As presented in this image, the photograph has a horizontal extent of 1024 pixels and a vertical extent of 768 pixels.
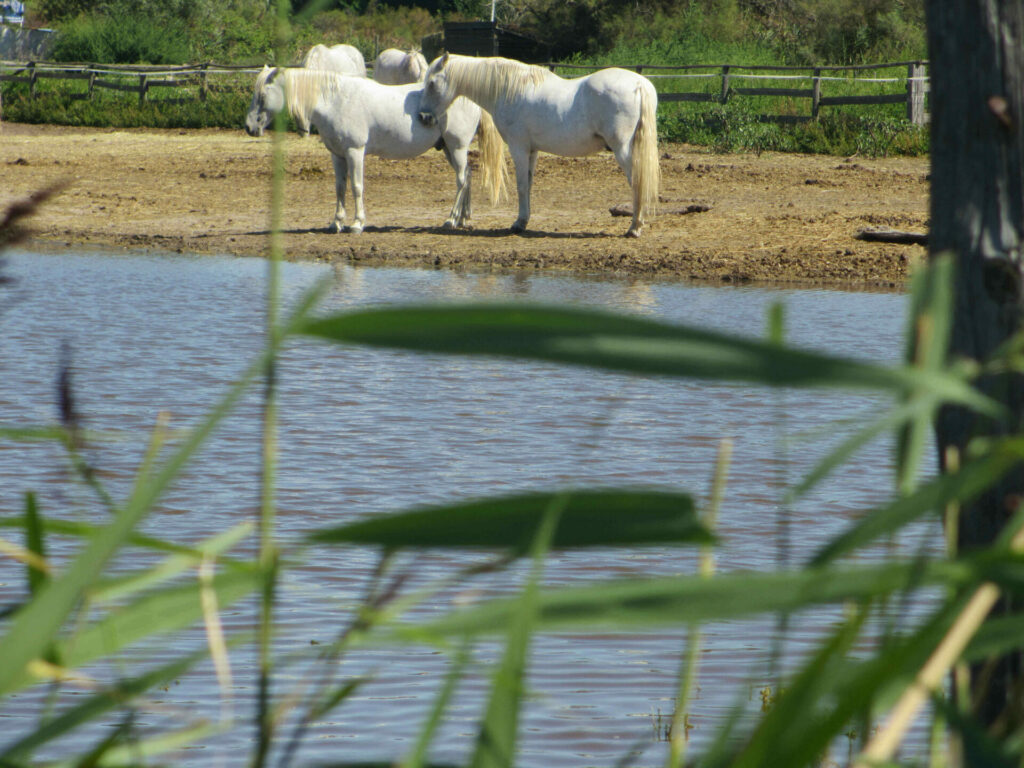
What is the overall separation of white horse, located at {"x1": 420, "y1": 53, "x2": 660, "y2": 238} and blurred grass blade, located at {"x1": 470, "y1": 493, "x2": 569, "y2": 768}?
11603 millimetres

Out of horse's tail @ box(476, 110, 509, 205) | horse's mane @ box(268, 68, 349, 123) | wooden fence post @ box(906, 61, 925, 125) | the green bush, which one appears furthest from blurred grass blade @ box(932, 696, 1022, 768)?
the green bush

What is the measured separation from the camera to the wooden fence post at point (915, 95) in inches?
751

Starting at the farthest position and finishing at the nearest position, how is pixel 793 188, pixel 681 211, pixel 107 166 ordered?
pixel 107 166 < pixel 793 188 < pixel 681 211

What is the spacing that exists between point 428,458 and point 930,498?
468 cm

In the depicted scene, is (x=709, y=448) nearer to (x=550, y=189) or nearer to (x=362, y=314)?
(x=362, y=314)

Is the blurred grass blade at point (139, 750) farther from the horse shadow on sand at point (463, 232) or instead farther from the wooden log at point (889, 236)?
the horse shadow on sand at point (463, 232)

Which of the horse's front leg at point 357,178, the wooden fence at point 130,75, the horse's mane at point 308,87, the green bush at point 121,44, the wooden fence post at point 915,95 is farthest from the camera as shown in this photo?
the green bush at point 121,44

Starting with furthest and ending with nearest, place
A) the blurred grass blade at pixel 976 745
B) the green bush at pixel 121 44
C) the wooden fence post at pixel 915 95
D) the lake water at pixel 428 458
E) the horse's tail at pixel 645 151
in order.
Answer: the green bush at pixel 121 44 < the wooden fence post at pixel 915 95 < the horse's tail at pixel 645 151 < the lake water at pixel 428 458 < the blurred grass blade at pixel 976 745

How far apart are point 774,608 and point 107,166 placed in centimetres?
1840

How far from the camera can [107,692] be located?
0.78 m

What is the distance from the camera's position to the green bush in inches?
1385

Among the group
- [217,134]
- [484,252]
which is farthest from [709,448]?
[217,134]

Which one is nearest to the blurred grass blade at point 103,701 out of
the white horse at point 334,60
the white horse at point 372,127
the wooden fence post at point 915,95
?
the white horse at point 372,127

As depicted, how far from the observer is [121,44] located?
3519 centimetres
